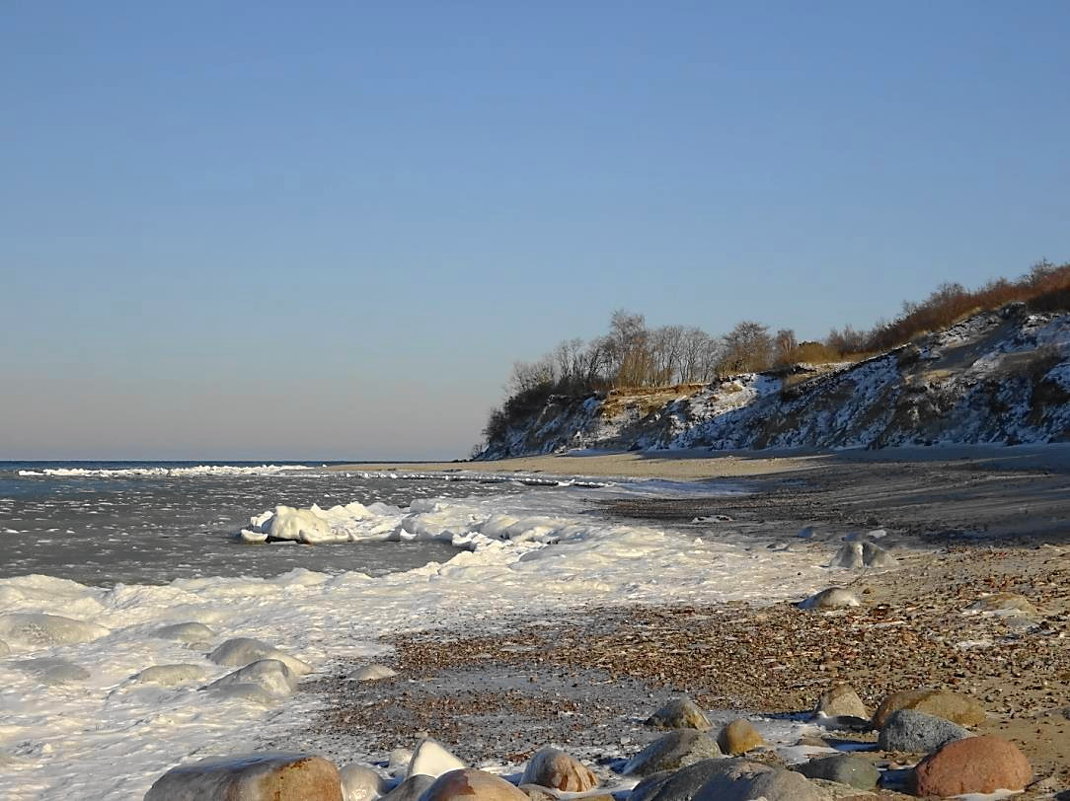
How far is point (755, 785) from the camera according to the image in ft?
13.7

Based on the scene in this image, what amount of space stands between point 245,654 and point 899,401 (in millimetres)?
42700

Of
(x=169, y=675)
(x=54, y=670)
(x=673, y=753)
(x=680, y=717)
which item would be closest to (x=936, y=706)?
(x=680, y=717)

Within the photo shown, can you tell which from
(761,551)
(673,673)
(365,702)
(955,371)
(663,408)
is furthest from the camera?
(663,408)

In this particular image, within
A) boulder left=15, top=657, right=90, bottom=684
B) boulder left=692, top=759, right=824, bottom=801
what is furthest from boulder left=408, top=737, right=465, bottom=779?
boulder left=15, top=657, right=90, bottom=684

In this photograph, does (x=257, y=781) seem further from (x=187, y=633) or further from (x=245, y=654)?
(x=187, y=633)

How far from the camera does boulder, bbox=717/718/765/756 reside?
208 inches

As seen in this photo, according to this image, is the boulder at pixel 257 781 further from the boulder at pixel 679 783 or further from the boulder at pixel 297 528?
the boulder at pixel 297 528

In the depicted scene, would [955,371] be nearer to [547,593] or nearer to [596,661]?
[547,593]

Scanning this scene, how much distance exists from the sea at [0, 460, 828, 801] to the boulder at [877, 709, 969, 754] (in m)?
2.69

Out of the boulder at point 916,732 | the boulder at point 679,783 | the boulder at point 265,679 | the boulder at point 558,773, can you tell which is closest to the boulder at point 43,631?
the boulder at point 265,679

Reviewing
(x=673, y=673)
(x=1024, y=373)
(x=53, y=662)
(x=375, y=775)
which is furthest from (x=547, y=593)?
(x=1024, y=373)

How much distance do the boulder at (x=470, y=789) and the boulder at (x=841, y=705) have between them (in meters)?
2.32

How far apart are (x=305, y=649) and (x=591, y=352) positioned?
9358 cm

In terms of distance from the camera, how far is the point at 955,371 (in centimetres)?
4566
